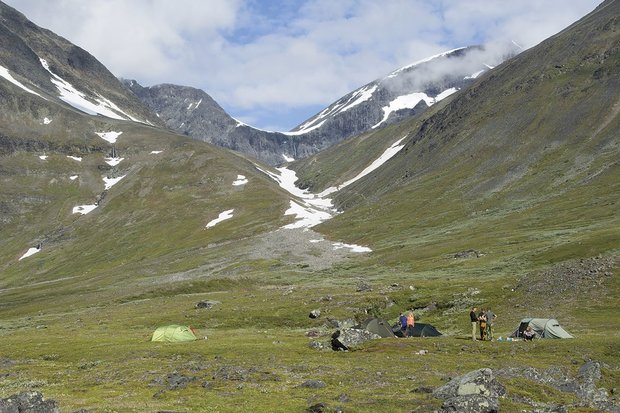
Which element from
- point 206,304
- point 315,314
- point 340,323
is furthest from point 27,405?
point 206,304

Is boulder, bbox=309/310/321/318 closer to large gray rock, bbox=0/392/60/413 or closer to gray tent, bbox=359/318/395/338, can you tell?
gray tent, bbox=359/318/395/338

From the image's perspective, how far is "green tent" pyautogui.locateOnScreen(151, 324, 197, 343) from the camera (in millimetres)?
62325

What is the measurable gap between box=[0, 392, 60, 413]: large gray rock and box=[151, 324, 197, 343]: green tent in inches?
1425

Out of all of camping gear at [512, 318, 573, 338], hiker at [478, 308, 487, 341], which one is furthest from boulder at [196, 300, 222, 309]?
camping gear at [512, 318, 573, 338]

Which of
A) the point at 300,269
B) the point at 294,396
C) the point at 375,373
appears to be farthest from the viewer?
the point at 300,269

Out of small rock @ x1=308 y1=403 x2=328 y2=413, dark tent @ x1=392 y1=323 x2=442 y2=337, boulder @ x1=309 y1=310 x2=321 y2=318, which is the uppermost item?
boulder @ x1=309 y1=310 x2=321 y2=318

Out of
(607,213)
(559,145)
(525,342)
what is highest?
(559,145)

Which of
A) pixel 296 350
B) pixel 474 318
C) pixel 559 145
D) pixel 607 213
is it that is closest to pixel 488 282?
pixel 474 318

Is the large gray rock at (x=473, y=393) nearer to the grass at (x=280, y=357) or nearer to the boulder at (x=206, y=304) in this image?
the grass at (x=280, y=357)

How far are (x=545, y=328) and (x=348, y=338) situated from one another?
1842 centimetres

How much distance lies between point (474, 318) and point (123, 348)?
35776mm

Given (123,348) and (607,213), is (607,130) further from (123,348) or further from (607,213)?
(123,348)

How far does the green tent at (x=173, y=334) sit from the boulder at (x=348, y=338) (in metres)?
20.4

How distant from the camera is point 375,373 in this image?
128ft
